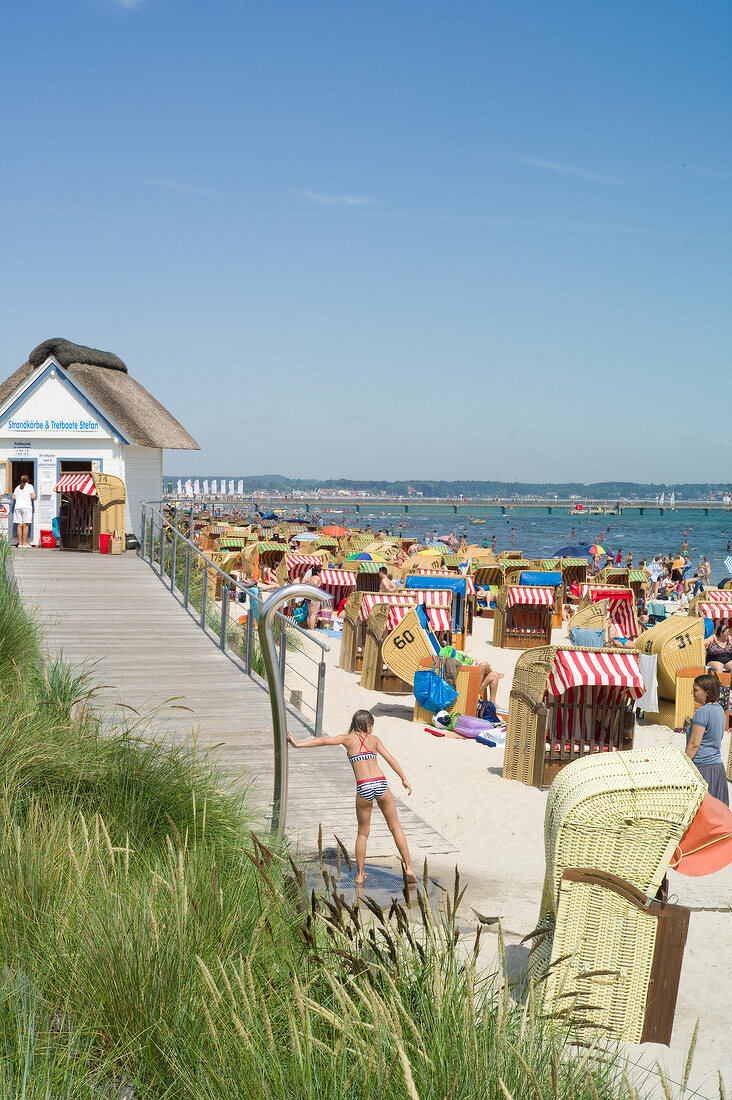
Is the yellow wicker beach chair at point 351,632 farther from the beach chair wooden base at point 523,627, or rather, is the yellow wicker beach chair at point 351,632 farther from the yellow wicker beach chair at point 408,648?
the beach chair wooden base at point 523,627

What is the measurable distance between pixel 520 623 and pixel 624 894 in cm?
1487

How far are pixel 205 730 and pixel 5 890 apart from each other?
16.2 feet

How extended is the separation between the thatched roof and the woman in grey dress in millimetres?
13372

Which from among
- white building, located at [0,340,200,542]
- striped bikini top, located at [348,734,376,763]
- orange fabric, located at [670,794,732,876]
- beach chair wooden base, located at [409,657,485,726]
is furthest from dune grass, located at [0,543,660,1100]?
white building, located at [0,340,200,542]

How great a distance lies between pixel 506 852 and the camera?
7.51m

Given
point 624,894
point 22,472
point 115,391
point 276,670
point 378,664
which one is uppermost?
point 115,391

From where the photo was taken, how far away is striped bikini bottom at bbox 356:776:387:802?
5.95 metres

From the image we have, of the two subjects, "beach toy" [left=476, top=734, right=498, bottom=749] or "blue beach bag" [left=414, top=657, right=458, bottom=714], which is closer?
"beach toy" [left=476, top=734, right=498, bottom=749]

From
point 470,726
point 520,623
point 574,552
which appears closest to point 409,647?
point 470,726

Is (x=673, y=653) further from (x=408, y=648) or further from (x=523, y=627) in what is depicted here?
(x=523, y=627)

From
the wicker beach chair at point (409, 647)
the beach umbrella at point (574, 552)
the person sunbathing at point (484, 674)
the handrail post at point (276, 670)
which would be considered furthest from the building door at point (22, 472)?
the beach umbrella at point (574, 552)

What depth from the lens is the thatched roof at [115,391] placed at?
62.2 feet

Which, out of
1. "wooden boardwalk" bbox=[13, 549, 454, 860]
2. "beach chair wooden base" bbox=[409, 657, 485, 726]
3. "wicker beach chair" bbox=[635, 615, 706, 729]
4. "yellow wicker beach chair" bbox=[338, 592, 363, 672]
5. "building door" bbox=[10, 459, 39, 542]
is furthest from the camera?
"building door" bbox=[10, 459, 39, 542]

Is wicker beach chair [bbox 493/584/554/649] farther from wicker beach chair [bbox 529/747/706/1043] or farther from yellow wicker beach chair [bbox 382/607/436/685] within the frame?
wicker beach chair [bbox 529/747/706/1043]
